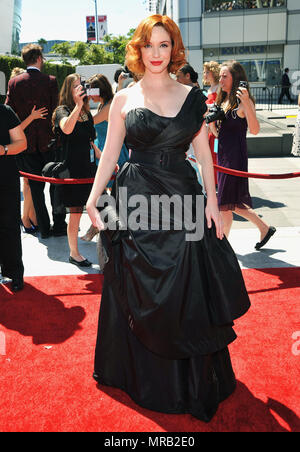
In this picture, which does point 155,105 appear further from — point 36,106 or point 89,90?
point 36,106

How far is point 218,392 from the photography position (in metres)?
2.72

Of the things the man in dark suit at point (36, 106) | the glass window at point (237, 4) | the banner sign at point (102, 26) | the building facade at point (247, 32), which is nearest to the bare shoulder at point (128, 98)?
the man in dark suit at point (36, 106)

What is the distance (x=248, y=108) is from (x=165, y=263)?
2.70m

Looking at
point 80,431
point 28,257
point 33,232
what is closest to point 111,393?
point 80,431

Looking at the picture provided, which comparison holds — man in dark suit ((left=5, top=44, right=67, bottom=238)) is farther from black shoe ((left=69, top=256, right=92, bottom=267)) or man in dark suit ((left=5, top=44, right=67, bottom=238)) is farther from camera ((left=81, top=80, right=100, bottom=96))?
camera ((left=81, top=80, right=100, bottom=96))

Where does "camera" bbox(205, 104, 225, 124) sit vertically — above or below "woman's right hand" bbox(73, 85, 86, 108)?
below

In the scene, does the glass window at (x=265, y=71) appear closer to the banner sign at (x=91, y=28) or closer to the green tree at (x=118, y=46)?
the green tree at (x=118, y=46)

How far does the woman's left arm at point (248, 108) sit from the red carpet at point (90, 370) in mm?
1566

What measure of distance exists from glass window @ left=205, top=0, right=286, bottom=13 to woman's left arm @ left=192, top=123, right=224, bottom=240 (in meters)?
29.0

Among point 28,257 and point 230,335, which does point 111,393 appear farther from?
point 28,257

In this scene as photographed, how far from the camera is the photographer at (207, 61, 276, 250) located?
15.9ft

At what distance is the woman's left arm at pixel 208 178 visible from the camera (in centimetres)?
267

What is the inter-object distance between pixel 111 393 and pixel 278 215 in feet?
15.4

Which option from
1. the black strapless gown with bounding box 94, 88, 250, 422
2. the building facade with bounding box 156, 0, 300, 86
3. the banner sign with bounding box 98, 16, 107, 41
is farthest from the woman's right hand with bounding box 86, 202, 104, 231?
the banner sign with bounding box 98, 16, 107, 41
